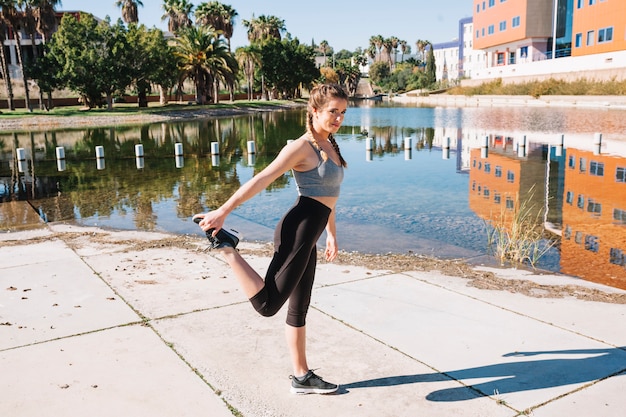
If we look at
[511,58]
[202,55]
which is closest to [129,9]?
[202,55]

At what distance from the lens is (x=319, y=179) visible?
12.0ft

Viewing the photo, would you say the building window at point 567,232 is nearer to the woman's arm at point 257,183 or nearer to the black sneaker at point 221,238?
the woman's arm at point 257,183

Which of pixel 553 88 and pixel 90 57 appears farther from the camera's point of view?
pixel 553 88

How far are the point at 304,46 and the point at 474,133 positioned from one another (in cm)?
5902

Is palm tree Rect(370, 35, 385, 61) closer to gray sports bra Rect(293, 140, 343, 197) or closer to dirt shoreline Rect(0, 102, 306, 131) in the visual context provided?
dirt shoreline Rect(0, 102, 306, 131)

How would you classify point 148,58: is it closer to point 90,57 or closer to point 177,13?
point 90,57

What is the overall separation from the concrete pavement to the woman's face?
1.13m

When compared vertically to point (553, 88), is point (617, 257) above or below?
below

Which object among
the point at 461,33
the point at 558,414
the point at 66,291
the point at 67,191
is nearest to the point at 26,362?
the point at 66,291

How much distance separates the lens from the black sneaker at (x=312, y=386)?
381cm

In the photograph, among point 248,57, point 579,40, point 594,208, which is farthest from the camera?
point 248,57

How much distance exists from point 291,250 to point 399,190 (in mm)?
11544

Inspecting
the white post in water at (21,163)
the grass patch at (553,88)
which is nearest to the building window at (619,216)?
the white post in water at (21,163)

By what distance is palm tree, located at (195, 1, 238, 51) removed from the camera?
78250 millimetres
